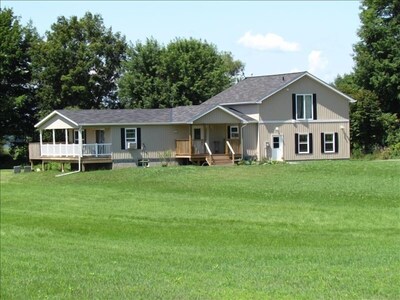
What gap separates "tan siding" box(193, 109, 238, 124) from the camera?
148 ft

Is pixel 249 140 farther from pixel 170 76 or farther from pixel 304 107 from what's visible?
pixel 170 76

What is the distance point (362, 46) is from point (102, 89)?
21610 mm

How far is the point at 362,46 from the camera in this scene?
Answer: 192 feet

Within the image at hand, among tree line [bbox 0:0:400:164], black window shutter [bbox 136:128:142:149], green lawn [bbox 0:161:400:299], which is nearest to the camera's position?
green lawn [bbox 0:161:400:299]

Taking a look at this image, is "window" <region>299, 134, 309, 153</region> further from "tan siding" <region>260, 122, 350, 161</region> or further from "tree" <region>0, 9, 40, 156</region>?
"tree" <region>0, 9, 40, 156</region>

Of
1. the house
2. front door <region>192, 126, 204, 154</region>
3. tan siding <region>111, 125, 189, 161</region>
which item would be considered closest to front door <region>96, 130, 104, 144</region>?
the house

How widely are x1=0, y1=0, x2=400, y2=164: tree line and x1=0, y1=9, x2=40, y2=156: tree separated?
0.08 metres

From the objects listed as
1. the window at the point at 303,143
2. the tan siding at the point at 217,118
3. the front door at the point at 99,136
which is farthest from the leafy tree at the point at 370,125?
the front door at the point at 99,136

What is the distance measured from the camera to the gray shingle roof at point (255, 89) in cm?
4637

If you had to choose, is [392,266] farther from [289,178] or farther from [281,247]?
[289,178]

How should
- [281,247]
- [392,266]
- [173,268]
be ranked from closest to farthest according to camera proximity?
[392,266] → [173,268] → [281,247]

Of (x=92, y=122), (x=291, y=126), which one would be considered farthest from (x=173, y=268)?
(x=291, y=126)

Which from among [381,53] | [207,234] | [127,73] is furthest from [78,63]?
[207,234]

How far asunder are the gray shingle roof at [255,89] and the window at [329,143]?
15.2ft
